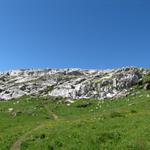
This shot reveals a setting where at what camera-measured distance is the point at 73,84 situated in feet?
413

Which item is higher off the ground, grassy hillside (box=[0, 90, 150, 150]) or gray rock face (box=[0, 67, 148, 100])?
gray rock face (box=[0, 67, 148, 100])

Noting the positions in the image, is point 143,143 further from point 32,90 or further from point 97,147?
point 32,90

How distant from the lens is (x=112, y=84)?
115 m

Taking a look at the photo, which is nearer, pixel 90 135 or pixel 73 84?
pixel 90 135

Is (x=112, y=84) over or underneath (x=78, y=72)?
underneath

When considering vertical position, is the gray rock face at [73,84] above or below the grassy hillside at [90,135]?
above

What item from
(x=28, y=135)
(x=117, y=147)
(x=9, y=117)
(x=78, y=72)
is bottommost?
(x=117, y=147)

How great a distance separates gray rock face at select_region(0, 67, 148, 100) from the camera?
371ft

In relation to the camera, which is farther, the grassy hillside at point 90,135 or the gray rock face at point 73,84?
the gray rock face at point 73,84

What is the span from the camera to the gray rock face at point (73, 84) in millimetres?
112938

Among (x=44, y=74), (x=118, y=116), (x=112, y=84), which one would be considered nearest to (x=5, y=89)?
(x=44, y=74)

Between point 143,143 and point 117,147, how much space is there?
270 cm

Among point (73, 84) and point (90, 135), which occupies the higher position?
point (73, 84)

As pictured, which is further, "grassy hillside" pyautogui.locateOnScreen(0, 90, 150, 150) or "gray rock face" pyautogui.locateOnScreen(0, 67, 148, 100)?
"gray rock face" pyautogui.locateOnScreen(0, 67, 148, 100)
